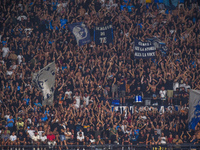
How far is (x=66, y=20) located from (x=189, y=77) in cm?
874

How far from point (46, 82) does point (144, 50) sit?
20.2ft

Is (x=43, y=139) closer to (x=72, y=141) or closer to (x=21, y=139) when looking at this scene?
(x=21, y=139)

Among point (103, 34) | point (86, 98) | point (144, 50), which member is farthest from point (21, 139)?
point (144, 50)

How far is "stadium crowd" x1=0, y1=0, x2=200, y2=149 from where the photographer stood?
24000 mm

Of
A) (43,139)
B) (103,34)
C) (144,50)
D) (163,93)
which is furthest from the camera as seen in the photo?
(103,34)

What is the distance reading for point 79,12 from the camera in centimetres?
3075

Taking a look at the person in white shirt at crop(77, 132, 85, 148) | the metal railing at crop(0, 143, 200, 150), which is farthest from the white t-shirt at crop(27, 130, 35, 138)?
the person in white shirt at crop(77, 132, 85, 148)

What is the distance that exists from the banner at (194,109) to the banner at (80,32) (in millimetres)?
8768

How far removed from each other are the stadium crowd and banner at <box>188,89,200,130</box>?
1.18m

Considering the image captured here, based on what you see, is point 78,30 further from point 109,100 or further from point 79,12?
point 109,100

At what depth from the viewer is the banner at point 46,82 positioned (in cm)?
2536

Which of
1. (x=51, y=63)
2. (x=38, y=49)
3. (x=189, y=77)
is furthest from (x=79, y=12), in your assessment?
(x=189, y=77)

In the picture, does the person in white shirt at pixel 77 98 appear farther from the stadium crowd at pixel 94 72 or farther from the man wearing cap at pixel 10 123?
the man wearing cap at pixel 10 123

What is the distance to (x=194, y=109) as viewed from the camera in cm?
2186
